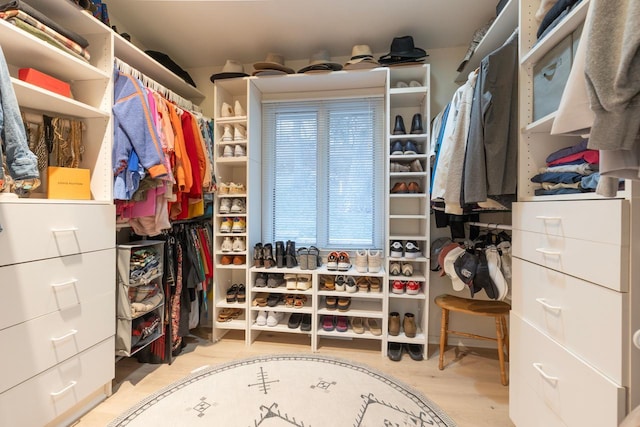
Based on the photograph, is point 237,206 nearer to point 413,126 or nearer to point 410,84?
point 413,126

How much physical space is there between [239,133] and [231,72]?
0.51 metres

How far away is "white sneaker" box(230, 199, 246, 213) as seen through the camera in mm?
2086

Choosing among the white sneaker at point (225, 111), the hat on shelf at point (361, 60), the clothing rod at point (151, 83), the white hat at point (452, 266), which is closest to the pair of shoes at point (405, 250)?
the white hat at point (452, 266)

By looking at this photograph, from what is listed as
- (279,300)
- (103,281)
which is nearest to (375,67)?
(279,300)

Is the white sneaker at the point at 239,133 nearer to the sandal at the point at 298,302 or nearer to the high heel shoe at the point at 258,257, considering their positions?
the high heel shoe at the point at 258,257

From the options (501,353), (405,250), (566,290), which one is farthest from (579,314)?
(405,250)

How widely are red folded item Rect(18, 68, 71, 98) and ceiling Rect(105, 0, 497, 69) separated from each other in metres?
0.85

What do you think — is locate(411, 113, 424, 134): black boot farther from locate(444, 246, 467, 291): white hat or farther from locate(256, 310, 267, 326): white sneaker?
locate(256, 310, 267, 326): white sneaker

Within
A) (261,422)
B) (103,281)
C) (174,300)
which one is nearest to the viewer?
(261,422)

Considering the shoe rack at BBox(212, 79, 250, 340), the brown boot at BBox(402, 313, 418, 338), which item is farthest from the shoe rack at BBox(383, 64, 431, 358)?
the shoe rack at BBox(212, 79, 250, 340)

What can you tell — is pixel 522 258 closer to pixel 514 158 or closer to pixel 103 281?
pixel 514 158

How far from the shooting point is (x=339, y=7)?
1.70 m

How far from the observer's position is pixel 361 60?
187cm

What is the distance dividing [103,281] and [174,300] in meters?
0.51
